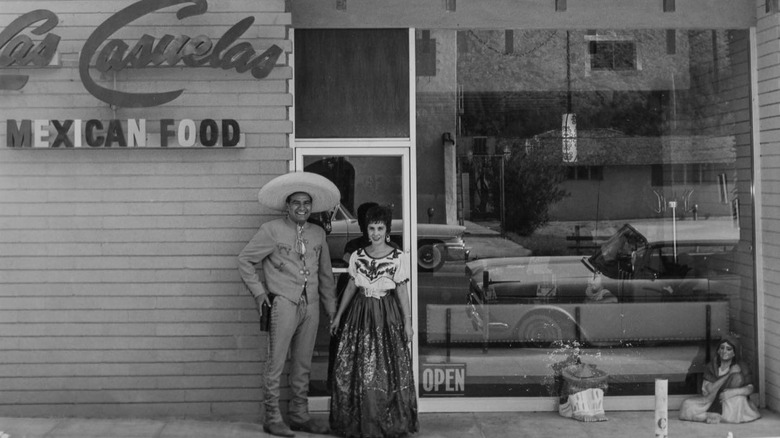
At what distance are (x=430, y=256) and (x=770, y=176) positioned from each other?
296 centimetres

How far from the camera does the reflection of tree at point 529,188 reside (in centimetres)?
851

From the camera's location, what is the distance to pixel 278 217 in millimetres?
7793

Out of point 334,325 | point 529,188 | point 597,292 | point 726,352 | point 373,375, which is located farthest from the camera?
point 597,292

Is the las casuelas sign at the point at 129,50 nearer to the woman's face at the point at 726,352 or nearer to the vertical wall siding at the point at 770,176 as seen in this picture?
the vertical wall siding at the point at 770,176

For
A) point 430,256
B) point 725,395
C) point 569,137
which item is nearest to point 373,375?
point 430,256

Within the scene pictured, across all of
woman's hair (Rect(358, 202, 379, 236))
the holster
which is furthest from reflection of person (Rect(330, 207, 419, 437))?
woman's hair (Rect(358, 202, 379, 236))

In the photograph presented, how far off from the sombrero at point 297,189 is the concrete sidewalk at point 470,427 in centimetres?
171

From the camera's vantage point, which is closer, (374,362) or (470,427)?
(374,362)

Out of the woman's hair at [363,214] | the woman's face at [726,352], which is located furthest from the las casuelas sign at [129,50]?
the woman's face at [726,352]

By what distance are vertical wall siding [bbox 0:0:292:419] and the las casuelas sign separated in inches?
5.1

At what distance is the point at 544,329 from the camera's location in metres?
8.59

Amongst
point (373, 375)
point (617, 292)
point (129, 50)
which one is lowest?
point (373, 375)

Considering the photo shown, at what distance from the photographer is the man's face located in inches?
293

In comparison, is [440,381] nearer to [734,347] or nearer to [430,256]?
[430,256]
